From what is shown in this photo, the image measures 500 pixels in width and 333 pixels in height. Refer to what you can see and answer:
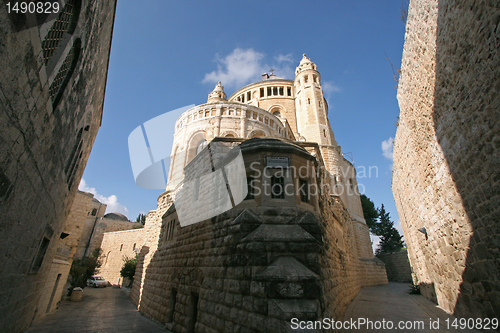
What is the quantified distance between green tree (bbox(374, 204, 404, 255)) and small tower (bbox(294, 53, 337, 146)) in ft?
55.1

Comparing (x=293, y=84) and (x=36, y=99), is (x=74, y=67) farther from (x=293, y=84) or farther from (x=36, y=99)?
(x=293, y=84)

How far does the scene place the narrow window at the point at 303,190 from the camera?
211 inches

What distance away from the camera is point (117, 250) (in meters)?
26.4

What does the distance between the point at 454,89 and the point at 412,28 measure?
2.77 metres

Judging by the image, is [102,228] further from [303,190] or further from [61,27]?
[303,190]

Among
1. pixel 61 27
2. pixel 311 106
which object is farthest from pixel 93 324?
pixel 311 106

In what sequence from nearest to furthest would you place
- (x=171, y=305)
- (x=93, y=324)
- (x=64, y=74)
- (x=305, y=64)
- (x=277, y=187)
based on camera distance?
1. (x=64, y=74)
2. (x=277, y=187)
3. (x=171, y=305)
4. (x=93, y=324)
5. (x=305, y=64)

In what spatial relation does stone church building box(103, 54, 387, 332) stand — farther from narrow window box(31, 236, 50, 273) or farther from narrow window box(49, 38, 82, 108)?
narrow window box(49, 38, 82, 108)

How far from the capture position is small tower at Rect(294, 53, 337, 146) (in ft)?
80.2

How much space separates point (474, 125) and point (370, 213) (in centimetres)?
3408

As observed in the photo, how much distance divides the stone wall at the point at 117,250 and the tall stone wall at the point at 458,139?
26297 millimetres

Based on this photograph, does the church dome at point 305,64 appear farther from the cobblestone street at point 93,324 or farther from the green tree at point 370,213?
the cobblestone street at point 93,324

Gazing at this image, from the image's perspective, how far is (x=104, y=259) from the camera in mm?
27016

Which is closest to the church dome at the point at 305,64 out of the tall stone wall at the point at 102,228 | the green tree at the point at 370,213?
the green tree at the point at 370,213
